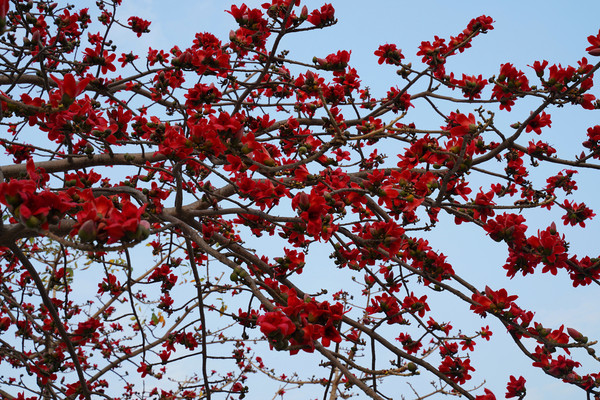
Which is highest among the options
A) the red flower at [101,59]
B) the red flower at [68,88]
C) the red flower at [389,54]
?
the red flower at [389,54]

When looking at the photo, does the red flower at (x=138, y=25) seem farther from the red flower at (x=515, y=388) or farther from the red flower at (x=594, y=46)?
the red flower at (x=515, y=388)

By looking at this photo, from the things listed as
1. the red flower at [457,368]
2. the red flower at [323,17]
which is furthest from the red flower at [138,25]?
the red flower at [457,368]

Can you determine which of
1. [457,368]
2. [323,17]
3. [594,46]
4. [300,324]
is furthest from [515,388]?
[323,17]

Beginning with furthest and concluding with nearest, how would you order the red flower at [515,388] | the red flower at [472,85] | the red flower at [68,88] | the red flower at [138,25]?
1. the red flower at [138,25]
2. the red flower at [472,85]
3. the red flower at [515,388]
4. the red flower at [68,88]

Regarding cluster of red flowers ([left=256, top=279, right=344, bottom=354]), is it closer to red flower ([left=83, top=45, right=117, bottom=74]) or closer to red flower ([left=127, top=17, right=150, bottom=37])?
red flower ([left=83, top=45, right=117, bottom=74])

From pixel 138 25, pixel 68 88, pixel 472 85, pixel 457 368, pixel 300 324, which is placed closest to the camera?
pixel 300 324

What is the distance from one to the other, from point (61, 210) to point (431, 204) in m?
1.67

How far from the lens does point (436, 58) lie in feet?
10.1

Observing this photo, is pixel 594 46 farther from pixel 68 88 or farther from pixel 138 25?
pixel 138 25

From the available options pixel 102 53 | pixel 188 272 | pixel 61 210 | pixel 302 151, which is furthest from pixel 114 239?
pixel 188 272

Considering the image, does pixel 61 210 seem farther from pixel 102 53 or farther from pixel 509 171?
pixel 509 171

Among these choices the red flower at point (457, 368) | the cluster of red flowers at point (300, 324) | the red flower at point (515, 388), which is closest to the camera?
the cluster of red flowers at point (300, 324)

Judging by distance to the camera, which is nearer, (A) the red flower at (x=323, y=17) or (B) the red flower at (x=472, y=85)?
(A) the red flower at (x=323, y=17)

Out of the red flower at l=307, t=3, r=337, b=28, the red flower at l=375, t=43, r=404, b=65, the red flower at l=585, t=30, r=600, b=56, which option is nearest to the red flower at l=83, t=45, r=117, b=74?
the red flower at l=307, t=3, r=337, b=28
